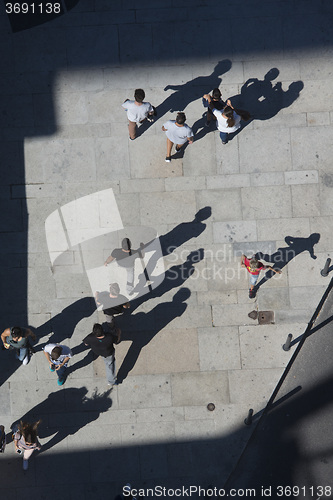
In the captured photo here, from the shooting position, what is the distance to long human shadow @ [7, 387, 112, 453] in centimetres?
1161

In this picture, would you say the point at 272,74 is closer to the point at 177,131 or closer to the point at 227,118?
the point at 227,118

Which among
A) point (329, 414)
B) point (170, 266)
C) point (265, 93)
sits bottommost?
point (329, 414)

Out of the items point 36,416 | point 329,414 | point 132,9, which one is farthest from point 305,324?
point 132,9

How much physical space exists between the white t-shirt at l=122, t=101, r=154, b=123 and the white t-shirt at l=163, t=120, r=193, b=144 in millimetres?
535

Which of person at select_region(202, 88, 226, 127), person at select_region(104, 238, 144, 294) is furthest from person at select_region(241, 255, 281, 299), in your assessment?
person at select_region(202, 88, 226, 127)

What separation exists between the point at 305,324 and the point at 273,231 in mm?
2463

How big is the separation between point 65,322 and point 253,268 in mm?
4813

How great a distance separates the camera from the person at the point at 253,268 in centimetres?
1062

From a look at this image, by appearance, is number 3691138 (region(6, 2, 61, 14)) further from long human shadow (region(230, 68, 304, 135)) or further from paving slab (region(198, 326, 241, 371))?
paving slab (region(198, 326, 241, 371))

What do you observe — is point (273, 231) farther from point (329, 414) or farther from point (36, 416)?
point (36, 416)

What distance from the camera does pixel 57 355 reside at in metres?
10.4

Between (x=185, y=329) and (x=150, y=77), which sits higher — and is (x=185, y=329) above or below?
below

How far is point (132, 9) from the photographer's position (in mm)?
12305

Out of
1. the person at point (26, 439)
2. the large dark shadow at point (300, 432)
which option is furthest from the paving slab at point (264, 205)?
the person at point (26, 439)
